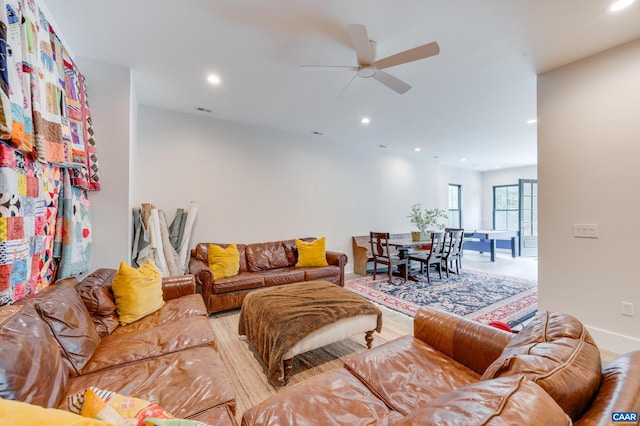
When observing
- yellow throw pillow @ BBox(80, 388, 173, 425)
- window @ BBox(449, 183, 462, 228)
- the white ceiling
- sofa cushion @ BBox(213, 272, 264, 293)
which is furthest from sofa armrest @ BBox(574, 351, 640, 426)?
window @ BBox(449, 183, 462, 228)

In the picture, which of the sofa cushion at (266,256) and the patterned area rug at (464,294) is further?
the sofa cushion at (266,256)

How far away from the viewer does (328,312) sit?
213cm

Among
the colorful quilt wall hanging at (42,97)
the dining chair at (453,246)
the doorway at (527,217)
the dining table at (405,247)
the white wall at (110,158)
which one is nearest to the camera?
the colorful quilt wall hanging at (42,97)

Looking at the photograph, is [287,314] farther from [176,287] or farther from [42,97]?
[42,97]

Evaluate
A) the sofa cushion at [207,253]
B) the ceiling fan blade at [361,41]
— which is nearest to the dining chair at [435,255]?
the sofa cushion at [207,253]

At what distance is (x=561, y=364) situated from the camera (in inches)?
30.0

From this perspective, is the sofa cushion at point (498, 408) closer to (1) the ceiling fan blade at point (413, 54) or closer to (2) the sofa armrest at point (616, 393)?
(2) the sofa armrest at point (616, 393)

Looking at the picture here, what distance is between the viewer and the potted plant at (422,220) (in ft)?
18.2

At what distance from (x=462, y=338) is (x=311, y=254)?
9.55 feet

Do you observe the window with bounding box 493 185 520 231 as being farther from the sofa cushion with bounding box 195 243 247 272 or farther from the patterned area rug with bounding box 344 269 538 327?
the sofa cushion with bounding box 195 243 247 272

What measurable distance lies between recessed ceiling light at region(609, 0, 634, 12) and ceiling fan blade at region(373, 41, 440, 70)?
50.2 inches

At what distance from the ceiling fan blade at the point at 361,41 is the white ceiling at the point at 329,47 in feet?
0.67

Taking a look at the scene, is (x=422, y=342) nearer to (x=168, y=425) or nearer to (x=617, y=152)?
(x=168, y=425)

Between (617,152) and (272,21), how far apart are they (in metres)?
3.31
